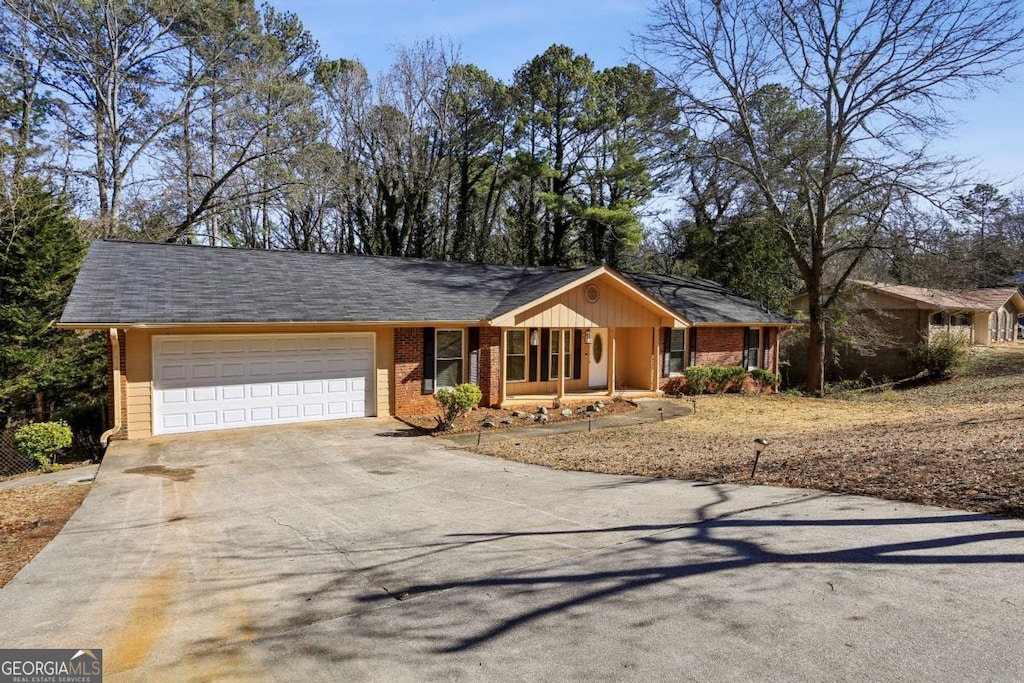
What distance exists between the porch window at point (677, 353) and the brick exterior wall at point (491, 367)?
262 inches

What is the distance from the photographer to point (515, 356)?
676 inches

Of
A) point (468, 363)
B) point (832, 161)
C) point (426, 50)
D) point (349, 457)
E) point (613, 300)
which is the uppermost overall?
point (426, 50)

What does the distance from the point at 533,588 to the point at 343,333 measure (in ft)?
33.4

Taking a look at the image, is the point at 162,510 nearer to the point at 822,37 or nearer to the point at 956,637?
the point at 956,637

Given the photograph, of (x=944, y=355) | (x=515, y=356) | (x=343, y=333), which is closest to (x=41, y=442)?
(x=343, y=333)

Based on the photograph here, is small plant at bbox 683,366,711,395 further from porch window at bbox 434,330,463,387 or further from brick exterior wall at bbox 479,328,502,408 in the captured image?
porch window at bbox 434,330,463,387

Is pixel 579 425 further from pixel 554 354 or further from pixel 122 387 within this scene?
pixel 122 387

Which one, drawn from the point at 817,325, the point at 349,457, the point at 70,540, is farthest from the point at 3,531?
the point at 817,325

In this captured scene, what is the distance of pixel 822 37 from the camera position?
19812 mm

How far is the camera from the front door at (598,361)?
18.8m

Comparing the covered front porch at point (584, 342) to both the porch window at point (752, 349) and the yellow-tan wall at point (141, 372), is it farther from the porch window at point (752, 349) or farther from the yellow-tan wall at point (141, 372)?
the yellow-tan wall at point (141, 372)

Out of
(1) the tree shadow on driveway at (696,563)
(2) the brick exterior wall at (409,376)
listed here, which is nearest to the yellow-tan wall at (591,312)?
(2) the brick exterior wall at (409,376)

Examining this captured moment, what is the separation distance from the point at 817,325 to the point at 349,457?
1806 centimetres

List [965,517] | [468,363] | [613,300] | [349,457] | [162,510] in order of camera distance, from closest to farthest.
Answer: [965,517]
[162,510]
[349,457]
[468,363]
[613,300]
